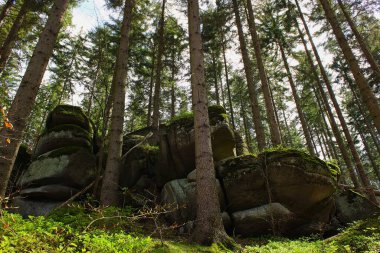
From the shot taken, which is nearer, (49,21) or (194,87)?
(49,21)

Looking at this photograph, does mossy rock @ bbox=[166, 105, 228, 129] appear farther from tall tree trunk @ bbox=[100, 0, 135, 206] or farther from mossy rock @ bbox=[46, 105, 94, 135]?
mossy rock @ bbox=[46, 105, 94, 135]

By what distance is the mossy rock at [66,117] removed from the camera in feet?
41.4

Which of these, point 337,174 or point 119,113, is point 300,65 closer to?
point 337,174

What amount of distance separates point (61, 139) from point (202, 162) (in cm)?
788

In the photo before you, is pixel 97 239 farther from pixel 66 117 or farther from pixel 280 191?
pixel 66 117

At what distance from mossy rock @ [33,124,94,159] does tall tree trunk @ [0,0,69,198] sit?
6438 millimetres

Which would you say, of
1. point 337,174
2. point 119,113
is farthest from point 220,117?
point 337,174

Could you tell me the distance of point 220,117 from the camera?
11.5 m

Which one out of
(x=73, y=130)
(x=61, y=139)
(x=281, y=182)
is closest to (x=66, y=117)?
(x=73, y=130)

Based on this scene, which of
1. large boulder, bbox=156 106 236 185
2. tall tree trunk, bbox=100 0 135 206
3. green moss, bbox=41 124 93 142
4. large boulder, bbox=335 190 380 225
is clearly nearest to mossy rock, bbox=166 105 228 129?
large boulder, bbox=156 106 236 185

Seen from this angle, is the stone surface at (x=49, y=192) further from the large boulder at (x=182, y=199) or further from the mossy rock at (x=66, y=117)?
the large boulder at (x=182, y=199)

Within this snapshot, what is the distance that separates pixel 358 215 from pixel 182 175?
288 inches

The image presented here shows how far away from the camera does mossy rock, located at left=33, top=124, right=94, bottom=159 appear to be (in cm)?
1190

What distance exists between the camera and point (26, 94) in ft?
18.3
